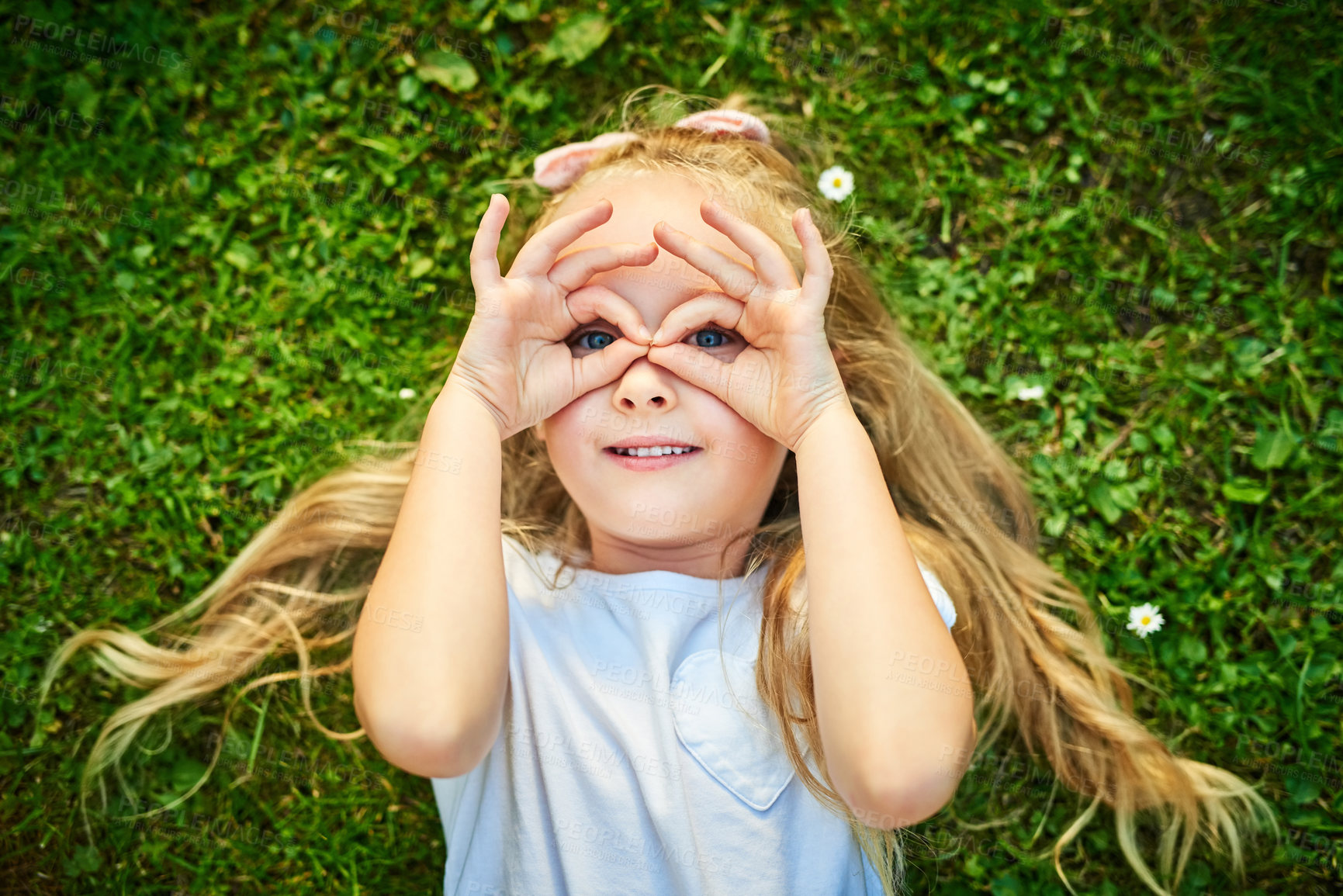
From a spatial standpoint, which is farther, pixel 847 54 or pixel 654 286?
pixel 847 54

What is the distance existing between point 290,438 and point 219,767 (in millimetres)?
1036

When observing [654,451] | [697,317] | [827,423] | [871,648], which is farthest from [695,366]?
[871,648]

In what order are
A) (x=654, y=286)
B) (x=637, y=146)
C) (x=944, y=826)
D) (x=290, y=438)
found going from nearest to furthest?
(x=654, y=286), (x=637, y=146), (x=944, y=826), (x=290, y=438)

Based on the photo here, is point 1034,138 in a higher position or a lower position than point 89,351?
higher

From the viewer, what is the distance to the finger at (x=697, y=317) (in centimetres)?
207

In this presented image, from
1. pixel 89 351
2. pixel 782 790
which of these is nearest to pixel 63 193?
pixel 89 351

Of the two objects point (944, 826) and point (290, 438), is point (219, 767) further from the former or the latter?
point (944, 826)

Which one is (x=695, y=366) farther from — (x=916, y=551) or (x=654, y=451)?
(x=916, y=551)

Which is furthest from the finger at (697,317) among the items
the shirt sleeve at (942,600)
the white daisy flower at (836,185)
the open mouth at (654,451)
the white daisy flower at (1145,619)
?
the white daisy flower at (1145,619)

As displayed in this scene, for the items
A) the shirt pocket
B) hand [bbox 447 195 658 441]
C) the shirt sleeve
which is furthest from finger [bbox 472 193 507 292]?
the shirt sleeve

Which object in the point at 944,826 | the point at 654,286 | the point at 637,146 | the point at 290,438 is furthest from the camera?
the point at 290,438

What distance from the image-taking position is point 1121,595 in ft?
9.36

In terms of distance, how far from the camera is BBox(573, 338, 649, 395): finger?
2.13 metres

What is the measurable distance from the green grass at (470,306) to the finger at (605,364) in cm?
93
